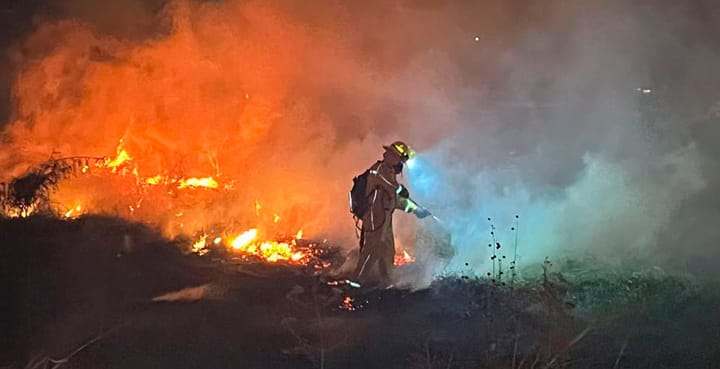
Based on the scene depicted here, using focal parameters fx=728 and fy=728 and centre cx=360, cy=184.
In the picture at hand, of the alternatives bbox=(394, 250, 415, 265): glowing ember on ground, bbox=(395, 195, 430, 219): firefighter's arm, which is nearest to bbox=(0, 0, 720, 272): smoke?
bbox=(394, 250, 415, 265): glowing ember on ground

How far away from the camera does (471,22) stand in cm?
1516

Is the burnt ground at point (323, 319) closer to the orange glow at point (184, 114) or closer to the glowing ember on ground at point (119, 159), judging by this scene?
the orange glow at point (184, 114)

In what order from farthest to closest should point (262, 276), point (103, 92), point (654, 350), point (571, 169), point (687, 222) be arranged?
point (103, 92)
point (571, 169)
point (687, 222)
point (262, 276)
point (654, 350)

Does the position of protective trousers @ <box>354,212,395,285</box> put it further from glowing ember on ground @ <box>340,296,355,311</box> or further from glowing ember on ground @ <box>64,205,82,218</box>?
glowing ember on ground @ <box>64,205,82,218</box>

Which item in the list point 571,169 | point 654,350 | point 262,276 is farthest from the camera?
point 571,169

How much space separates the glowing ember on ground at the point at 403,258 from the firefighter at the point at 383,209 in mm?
695

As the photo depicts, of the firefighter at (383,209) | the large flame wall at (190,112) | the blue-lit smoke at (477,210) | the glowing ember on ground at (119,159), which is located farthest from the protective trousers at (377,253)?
the glowing ember on ground at (119,159)

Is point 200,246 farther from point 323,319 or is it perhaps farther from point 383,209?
point 323,319

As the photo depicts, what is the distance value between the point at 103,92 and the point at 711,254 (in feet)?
35.9

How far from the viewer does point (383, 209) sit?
912 centimetres

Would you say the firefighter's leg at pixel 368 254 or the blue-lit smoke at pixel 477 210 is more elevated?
the blue-lit smoke at pixel 477 210

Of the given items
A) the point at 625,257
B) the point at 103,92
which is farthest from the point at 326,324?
the point at 103,92

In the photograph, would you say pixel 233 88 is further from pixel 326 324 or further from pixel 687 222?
pixel 687 222

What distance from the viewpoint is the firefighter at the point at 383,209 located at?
9023mm
